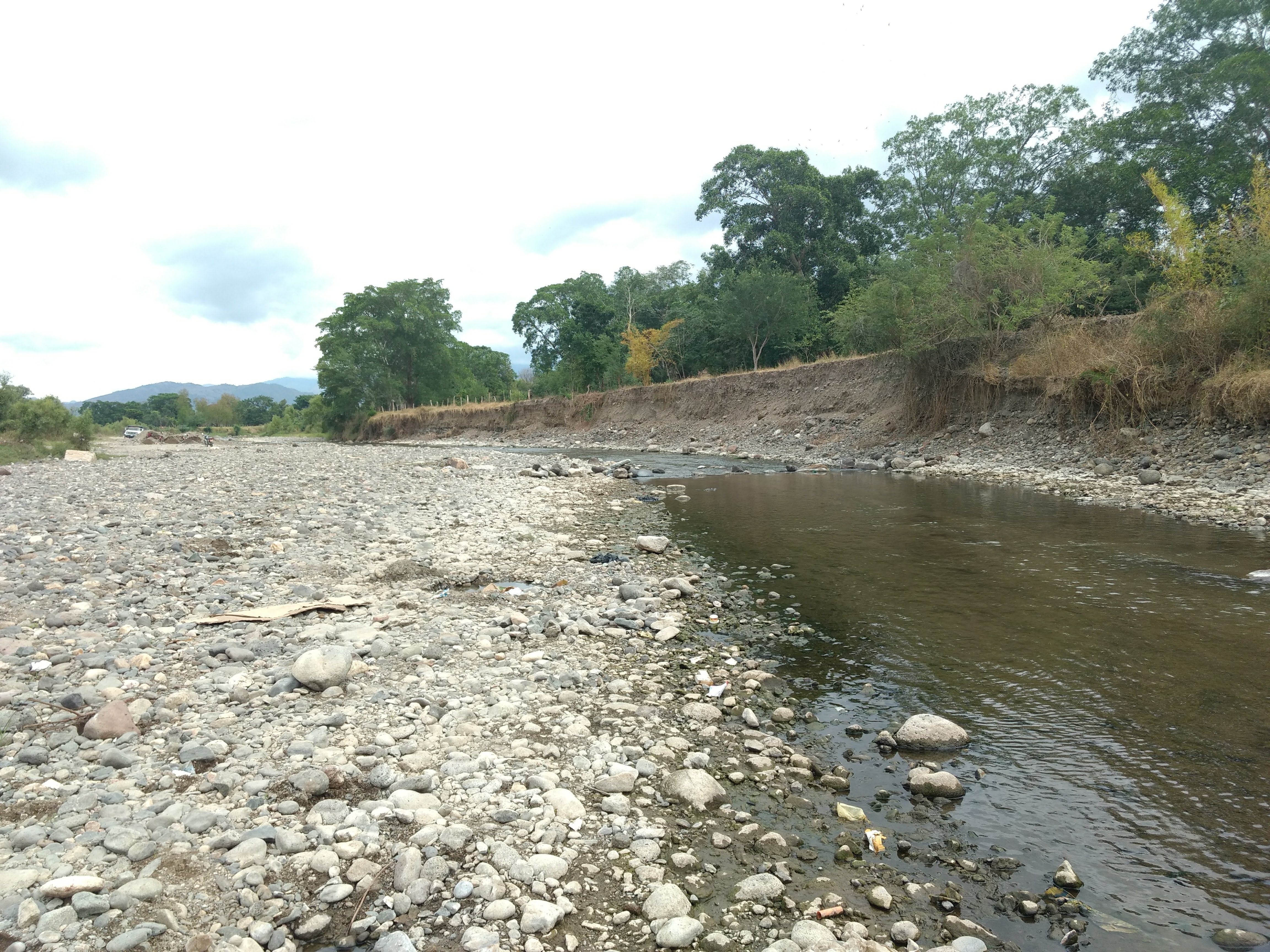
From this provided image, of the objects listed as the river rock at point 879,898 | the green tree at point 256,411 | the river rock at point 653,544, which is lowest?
the river rock at point 879,898

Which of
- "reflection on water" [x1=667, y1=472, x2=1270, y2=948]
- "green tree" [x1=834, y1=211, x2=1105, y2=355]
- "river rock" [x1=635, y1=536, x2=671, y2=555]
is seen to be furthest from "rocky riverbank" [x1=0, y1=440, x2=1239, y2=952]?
"green tree" [x1=834, y1=211, x2=1105, y2=355]

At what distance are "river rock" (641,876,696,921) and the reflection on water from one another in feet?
4.96

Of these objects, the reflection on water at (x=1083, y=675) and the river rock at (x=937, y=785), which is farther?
the river rock at (x=937, y=785)

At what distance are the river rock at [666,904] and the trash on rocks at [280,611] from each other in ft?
15.8

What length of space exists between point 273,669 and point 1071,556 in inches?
386

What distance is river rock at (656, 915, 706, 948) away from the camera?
253 centimetres

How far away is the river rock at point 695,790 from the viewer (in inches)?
138

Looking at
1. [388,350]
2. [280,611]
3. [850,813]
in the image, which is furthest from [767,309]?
[388,350]

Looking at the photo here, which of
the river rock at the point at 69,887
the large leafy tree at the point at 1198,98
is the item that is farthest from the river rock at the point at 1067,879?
the large leafy tree at the point at 1198,98

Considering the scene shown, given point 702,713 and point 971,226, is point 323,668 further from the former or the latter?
point 971,226

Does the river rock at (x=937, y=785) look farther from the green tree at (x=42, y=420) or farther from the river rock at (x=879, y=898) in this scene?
the green tree at (x=42, y=420)

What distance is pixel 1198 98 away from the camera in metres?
28.0

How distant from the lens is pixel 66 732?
375cm

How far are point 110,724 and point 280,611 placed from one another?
235cm
